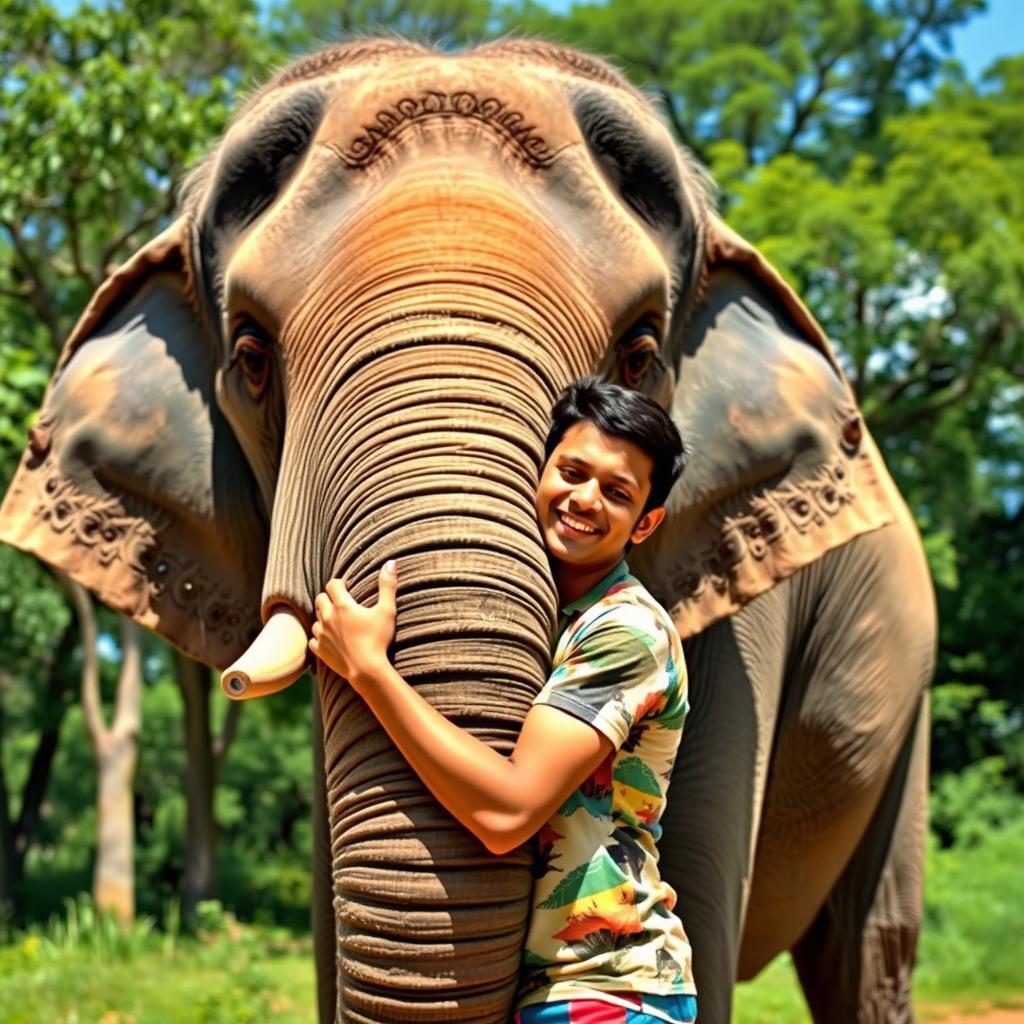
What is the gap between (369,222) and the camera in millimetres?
2977

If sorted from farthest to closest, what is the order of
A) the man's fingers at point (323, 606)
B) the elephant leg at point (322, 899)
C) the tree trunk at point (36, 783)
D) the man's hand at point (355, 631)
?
the tree trunk at point (36, 783), the elephant leg at point (322, 899), the man's fingers at point (323, 606), the man's hand at point (355, 631)

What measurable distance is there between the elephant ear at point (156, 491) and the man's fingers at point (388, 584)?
143 cm

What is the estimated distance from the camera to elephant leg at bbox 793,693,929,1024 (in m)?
5.71

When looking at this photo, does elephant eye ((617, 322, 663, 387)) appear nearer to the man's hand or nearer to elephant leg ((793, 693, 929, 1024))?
the man's hand

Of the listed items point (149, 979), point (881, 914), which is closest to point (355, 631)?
point (881, 914)

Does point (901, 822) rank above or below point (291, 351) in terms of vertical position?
below

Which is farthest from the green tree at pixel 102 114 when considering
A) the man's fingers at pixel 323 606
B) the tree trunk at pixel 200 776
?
the man's fingers at pixel 323 606

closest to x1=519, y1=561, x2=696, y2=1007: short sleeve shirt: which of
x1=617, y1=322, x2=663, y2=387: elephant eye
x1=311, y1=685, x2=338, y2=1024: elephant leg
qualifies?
x1=617, y1=322, x2=663, y2=387: elephant eye

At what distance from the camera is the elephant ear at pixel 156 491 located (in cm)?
375

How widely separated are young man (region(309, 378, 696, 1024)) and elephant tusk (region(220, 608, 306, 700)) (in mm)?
76

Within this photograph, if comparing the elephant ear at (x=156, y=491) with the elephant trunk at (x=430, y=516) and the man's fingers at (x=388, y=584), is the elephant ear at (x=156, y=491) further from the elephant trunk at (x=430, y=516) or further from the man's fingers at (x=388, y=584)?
the man's fingers at (x=388, y=584)

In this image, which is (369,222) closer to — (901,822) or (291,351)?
(291,351)

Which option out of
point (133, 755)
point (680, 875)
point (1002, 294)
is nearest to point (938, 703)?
point (1002, 294)

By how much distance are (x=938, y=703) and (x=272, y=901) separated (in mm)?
11199
